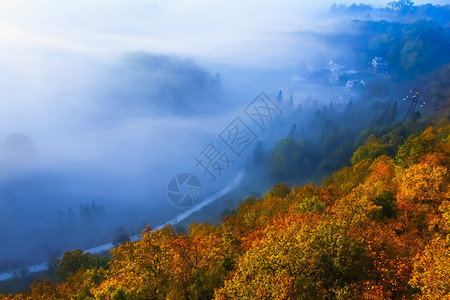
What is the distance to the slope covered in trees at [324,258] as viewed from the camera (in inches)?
1326

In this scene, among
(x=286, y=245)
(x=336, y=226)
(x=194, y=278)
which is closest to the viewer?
(x=286, y=245)

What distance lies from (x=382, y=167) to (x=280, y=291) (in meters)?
75.1

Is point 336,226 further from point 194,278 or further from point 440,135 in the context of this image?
point 440,135

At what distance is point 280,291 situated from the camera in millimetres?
31344

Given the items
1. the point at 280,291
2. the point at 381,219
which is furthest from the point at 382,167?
the point at 280,291

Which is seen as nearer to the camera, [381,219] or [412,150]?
[381,219]

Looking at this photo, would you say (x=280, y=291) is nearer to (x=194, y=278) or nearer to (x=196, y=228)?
(x=194, y=278)

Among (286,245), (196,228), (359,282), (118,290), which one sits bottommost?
(359,282)

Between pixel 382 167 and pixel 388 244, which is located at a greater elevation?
pixel 382 167

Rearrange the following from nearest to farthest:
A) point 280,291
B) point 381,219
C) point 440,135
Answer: point 280,291 < point 381,219 < point 440,135

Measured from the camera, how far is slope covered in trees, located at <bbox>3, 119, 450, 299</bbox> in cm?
3369

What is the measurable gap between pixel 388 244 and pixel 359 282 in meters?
7.28

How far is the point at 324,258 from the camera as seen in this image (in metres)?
36.9

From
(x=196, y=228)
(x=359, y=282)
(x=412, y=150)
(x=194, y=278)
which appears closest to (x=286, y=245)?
(x=359, y=282)
